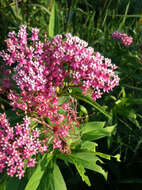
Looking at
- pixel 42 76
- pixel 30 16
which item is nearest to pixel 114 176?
pixel 42 76

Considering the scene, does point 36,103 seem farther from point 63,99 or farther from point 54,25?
point 54,25

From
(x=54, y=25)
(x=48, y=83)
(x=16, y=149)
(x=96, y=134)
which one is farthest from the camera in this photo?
(x=54, y=25)

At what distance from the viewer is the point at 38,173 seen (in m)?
1.31

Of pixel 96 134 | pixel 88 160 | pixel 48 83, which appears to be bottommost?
pixel 88 160

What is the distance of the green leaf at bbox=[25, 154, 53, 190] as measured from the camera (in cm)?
125

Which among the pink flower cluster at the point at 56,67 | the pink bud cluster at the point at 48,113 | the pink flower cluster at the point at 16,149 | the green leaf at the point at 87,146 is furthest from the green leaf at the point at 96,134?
the pink flower cluster at the point at 16,149

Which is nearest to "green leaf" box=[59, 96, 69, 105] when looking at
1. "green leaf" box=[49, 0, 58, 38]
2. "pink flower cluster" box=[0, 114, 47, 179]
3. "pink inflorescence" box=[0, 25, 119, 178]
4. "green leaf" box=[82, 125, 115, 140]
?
"pink inflorescence" box=[0, 25, 119, 178]

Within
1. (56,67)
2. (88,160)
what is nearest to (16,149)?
(88,160)

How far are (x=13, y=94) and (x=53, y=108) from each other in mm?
281

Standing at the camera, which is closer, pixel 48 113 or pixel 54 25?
pixel 48 113

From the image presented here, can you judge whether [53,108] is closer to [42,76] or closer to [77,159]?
[42,76]

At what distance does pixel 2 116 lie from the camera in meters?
1.30

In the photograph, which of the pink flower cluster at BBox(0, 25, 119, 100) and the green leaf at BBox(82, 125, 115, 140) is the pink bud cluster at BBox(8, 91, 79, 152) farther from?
the green leaf at BBox(82, 125, 115, 140)

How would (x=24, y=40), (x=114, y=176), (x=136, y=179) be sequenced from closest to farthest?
1. (x=24, y=40)
2. (x=136, y=179)
3. (x=114, y=176)
